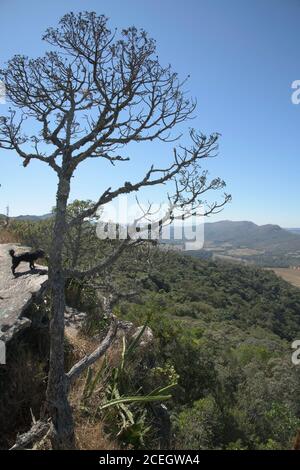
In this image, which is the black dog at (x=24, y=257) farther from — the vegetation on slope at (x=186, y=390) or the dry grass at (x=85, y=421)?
the dry grass at (x=85, y=421)

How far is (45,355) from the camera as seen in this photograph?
661cm

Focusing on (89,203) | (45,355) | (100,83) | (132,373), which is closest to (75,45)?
(100,83)

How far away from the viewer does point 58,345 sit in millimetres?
4879

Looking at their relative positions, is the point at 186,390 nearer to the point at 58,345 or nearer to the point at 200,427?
the point at 200,427

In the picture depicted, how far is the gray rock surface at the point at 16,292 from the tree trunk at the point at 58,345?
3.72 ft

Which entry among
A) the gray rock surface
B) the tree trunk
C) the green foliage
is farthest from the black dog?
the green foliage

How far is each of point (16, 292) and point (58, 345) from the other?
7.52ft

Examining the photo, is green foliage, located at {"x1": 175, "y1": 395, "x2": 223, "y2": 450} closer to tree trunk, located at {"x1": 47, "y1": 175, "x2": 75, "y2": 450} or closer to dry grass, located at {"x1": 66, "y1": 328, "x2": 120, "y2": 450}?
dry grass, located at {"x1": 66, "y1": 328, "x2": 120, "y2": 450}

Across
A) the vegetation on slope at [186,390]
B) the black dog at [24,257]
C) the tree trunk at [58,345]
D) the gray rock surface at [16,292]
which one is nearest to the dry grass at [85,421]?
the vegetation on slope at [186,390]

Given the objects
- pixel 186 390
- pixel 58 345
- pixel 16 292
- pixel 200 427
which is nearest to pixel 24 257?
pixel 16 292

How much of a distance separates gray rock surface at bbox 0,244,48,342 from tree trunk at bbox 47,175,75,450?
1.13 meters

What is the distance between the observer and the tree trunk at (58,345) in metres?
4.80

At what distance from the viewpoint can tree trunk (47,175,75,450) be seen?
480 cm

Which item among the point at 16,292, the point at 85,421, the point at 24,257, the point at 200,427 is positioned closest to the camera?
the point at 85,421
